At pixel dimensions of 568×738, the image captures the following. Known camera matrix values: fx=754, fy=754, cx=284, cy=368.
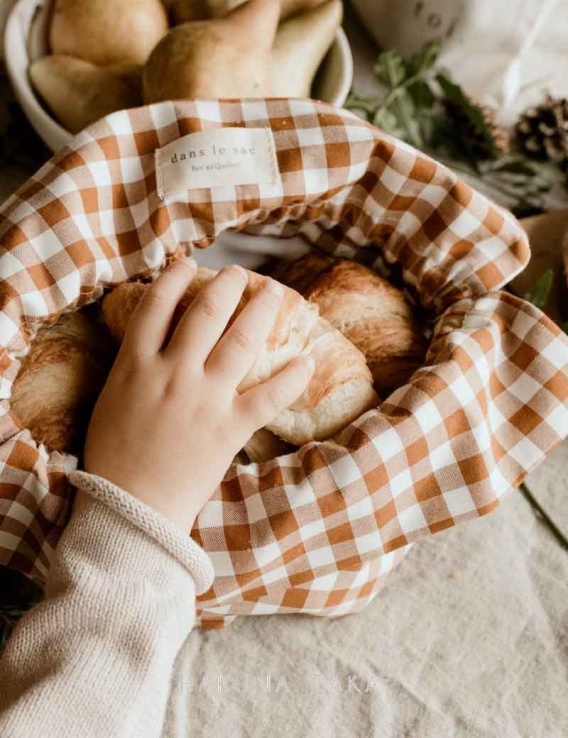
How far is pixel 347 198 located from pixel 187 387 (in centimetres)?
17

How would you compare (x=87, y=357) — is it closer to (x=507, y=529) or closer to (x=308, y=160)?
(x=308, y=160)

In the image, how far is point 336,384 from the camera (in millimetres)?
415

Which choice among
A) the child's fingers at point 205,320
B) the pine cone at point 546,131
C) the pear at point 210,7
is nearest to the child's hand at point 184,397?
the child's fingers at point 205,320

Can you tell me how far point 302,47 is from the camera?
1.84 feet

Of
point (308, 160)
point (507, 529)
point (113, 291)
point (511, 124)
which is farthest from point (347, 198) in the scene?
point (511, 124)

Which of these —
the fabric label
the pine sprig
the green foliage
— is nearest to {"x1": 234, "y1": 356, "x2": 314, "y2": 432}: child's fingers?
the fabric label

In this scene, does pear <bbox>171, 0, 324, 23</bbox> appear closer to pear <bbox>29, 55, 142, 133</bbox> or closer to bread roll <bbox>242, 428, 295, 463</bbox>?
pear <bbox>29, 55, 142, 133</bbox>

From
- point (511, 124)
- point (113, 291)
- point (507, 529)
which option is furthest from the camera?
point (511, 124)

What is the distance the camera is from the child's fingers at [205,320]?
381 millimetres

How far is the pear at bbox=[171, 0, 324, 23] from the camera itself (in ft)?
1.86

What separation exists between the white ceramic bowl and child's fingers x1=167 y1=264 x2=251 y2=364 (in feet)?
0.68

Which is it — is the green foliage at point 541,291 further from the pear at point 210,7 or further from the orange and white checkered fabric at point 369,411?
the pear at point 210,7

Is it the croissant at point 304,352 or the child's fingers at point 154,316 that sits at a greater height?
the child's fingers at point 154,316

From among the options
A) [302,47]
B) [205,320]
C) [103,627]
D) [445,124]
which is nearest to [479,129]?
[445,124]
